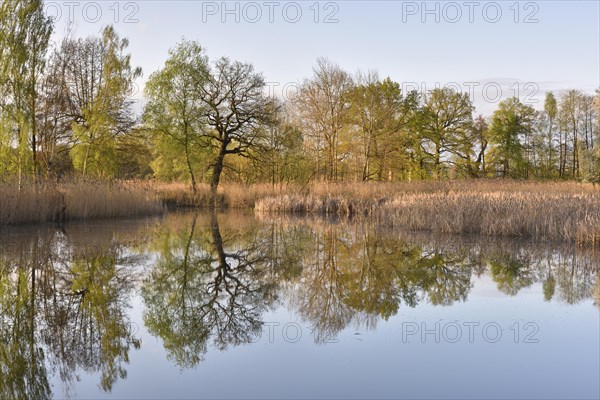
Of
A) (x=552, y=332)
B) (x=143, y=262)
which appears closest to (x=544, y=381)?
(x=552, y=332)

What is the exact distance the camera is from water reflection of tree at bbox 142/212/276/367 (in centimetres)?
418

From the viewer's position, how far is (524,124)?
37688 mm

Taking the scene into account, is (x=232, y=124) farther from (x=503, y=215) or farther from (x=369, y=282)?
(x=369, y=282)

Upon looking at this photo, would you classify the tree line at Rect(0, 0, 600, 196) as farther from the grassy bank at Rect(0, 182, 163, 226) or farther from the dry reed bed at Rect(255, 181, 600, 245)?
the dry reed bed at Rect(255, 181, 600, 245)

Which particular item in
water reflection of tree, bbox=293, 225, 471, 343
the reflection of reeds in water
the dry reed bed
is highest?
the dry reed bed

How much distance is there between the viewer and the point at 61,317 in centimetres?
456

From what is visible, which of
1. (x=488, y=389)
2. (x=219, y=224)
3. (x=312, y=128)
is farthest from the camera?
(x=312, y=128)

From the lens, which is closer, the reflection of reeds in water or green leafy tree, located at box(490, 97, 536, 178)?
the reflection of reeds in water

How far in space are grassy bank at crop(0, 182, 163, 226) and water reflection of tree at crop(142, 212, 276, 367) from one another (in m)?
4.36

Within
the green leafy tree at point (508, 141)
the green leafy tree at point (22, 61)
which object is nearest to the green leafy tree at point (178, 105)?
the green leafy tree at point (22, 61)

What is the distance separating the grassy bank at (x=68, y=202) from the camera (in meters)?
11.5

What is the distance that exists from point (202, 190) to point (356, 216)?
30.4 feet

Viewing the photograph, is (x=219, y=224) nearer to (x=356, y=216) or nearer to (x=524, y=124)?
(x=356, y=216)

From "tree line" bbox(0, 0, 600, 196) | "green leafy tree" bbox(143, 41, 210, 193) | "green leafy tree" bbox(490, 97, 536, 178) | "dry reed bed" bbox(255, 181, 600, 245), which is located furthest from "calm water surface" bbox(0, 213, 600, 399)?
"green leafy tree" bbox(490, 97, 536, 178)
